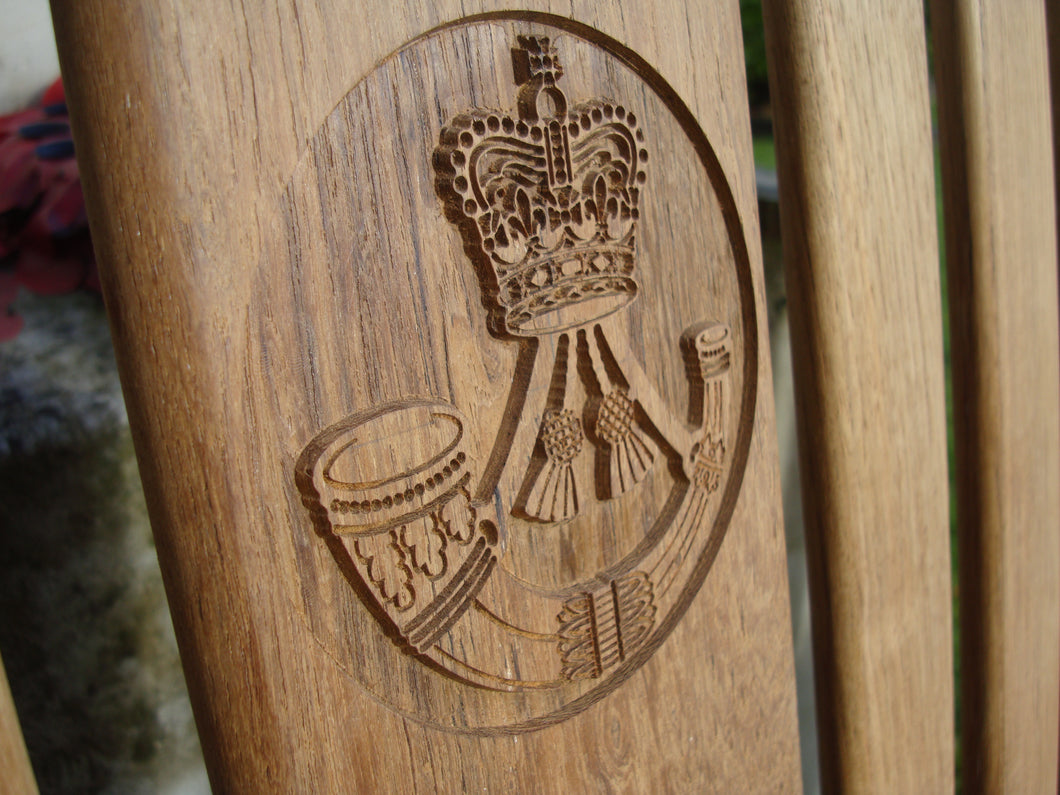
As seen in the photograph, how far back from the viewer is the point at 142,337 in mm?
374

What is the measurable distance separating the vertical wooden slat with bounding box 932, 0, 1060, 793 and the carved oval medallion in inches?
9.4

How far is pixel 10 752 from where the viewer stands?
368mm

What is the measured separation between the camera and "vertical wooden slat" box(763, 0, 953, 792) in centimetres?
58

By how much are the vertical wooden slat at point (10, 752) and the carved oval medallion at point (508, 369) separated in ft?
0.42

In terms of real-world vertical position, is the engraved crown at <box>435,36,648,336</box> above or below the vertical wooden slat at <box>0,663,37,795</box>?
above

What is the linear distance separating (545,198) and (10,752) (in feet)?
1.22

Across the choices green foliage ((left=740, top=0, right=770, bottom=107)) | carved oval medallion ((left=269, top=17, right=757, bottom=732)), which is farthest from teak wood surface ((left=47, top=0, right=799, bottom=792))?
green foliage ((left=740, top=0, right=770, bottom=107))

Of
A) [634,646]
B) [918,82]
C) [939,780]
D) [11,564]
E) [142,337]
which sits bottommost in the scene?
[939,780]

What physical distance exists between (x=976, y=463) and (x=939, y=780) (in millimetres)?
268

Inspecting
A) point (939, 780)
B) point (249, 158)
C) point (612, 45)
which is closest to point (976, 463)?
point (939, 780)

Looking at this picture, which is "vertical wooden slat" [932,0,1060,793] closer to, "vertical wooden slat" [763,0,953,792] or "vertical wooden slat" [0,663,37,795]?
"vertical wooden slat" [763,0,953,792]

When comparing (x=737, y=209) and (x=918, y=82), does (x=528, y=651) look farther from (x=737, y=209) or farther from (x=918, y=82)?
(x=918, y=82)

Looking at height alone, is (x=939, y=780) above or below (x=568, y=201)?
below

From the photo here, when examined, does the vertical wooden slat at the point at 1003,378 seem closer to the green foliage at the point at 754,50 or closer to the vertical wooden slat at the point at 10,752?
the green foliage at the point at 754,50
